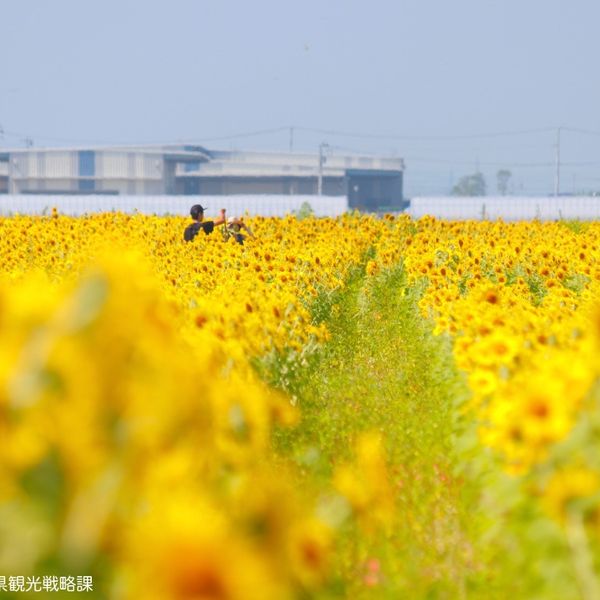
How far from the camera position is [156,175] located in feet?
401

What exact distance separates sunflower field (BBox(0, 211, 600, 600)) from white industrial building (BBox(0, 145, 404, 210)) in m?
113

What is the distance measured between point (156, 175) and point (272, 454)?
382 ft

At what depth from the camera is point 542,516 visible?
4.18 m

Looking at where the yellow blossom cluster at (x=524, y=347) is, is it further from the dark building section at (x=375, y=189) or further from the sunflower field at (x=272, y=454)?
the dark building section at (x=375, y=189)

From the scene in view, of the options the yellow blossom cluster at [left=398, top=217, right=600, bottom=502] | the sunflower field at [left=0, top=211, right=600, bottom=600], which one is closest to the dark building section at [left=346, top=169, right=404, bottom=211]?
the yellow blossom cluster at [left=398, top=217, right=600, bottom=502]

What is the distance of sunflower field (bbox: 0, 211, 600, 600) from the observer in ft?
8.30

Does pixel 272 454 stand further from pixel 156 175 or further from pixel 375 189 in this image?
pixel 375 189

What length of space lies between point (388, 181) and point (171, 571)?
132m

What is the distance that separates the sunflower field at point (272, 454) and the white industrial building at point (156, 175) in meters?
113

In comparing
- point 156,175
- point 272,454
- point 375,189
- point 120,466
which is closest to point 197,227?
point 272,454

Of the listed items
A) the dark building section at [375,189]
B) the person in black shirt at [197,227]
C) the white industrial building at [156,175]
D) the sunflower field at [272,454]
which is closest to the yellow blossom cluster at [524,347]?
the sunflower field at [272,454]

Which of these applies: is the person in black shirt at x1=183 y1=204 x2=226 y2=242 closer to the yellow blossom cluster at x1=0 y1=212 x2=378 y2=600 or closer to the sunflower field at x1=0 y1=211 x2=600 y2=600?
the sunflower field at x1=0 y1=211 x2=600 y2=600

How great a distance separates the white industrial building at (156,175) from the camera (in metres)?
123

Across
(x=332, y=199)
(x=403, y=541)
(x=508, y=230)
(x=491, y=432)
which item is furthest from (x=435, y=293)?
(x=332, y=199)
